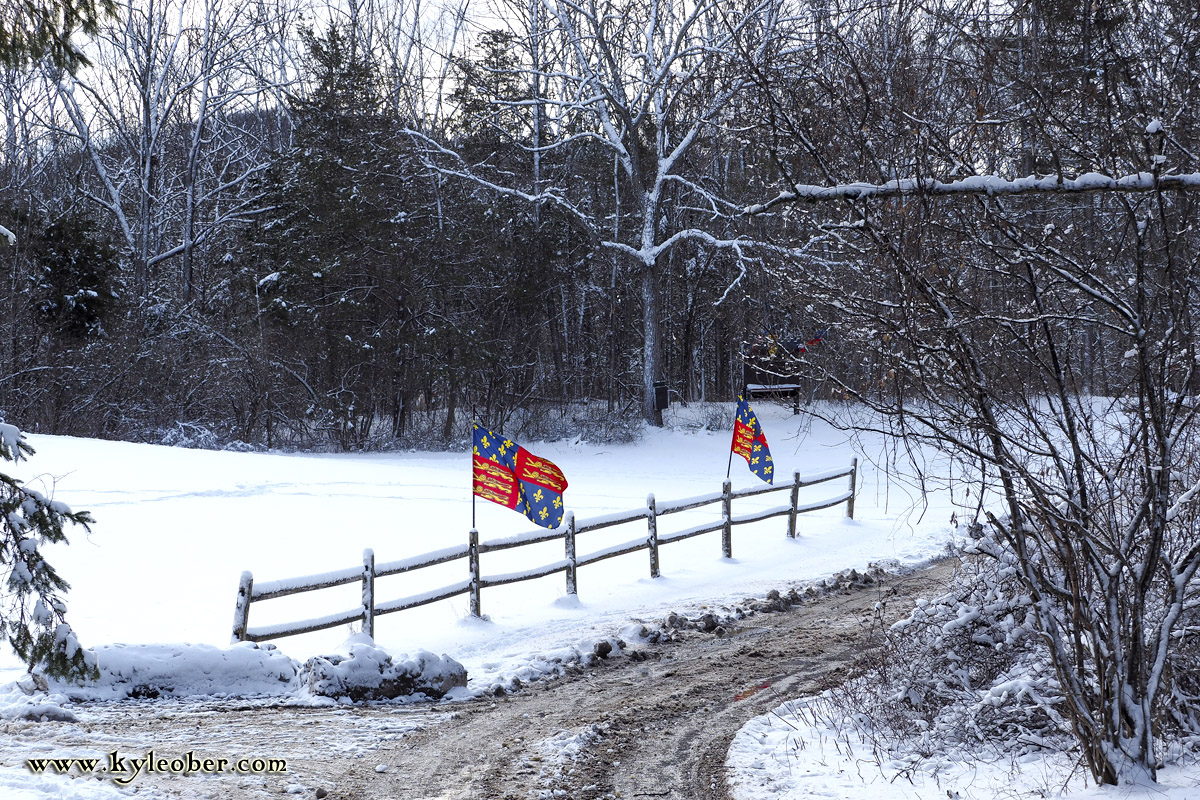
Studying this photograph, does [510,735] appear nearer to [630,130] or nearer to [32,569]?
[32,569]

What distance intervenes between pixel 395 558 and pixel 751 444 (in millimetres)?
6014

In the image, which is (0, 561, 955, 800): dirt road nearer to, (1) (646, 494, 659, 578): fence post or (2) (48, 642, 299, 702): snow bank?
(2) (48, 642, 299, 702): snow bank

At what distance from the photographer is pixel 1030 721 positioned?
603cm

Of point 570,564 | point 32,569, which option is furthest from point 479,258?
point 32,569

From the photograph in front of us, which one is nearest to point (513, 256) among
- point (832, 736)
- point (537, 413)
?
point (537, 413)

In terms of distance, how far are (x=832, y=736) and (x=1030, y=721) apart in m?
1.30

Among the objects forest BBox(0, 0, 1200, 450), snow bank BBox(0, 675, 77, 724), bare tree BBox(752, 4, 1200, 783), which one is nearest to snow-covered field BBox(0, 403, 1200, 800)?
snow bank BBox(0, 675, 77, 724)

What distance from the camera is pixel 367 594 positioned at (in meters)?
9.15

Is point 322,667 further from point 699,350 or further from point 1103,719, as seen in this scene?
point 699,350

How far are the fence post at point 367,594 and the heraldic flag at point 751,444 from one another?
25.2 ft

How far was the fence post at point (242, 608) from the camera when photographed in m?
8.16

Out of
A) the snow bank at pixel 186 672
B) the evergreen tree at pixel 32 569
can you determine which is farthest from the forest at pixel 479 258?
the snow bank at pixel 186 672

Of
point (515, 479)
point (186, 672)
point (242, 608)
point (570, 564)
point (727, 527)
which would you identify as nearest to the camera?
point (186, 672)

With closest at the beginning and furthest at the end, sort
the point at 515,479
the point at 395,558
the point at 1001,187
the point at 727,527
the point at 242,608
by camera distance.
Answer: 1. the point at 1001,187
2. the point at 242,608
3. the point at 515,479
4. the point at 395,558
5. the point at 727,527
